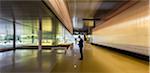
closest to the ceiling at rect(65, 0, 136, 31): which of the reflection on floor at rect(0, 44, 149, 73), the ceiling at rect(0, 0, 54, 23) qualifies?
the ceiling at rect(0, 0, 54, 23)

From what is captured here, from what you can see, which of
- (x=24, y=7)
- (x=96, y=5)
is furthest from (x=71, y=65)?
(x=96, y=5)

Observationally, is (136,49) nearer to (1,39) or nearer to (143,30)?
(143,30)

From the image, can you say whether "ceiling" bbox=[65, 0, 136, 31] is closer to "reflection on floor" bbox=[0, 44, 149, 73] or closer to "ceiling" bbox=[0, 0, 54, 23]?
"ceiling" bbox=[0, 0, 54, 23]

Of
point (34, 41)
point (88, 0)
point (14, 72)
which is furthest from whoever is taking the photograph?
point (34, 41)

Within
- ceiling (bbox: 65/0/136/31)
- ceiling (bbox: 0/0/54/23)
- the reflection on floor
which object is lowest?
the reflection on floor

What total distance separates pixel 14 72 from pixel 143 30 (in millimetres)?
7497

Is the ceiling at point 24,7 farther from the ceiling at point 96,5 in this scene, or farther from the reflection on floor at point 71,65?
the reflection on floor at point 71,65

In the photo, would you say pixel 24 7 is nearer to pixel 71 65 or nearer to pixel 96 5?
pixel 71 65

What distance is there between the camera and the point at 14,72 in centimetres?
861

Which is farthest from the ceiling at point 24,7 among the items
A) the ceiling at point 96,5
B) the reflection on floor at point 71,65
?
the reflection on floor at point 71,65

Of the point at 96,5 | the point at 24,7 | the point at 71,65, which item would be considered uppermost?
the point at 96,5

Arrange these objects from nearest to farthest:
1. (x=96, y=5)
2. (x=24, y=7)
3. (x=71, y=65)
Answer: (x=71, y=65) → (x=24, y=7) → (x=96, y=5)

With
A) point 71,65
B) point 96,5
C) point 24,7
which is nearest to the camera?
point 71,65

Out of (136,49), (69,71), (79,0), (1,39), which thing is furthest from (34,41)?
(69,71)
